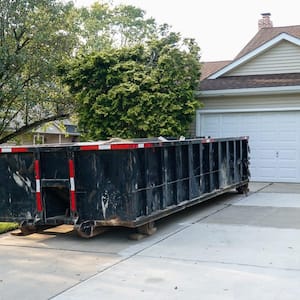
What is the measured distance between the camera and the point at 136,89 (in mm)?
14016

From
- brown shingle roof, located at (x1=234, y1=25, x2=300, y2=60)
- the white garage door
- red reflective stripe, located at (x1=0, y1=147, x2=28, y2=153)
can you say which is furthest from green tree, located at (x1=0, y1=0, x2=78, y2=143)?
brown shingle roof, located at (x1=234, y1=25, x2=300, y2=60)

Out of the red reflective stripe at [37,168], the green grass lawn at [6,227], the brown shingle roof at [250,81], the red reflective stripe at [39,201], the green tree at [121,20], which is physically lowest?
the green grass lawn at [6,227]

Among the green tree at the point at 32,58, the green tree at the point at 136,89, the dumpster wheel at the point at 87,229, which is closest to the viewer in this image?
the dumpster wheel at the point at 87,229

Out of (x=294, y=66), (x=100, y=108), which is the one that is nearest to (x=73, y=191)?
(x=100, y=108)

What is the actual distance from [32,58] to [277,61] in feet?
27.1

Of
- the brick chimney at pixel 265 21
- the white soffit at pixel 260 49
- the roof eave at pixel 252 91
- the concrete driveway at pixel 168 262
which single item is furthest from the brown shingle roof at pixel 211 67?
the concrete driveway at pixel 168 262

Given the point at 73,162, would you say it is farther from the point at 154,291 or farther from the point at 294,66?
the point at 294,66

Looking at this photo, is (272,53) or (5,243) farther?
(272,53)

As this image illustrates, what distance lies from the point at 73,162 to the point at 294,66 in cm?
1122

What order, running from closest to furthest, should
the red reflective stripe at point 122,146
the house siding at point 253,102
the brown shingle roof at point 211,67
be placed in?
the red reflective stripe at point 122,146 < the house siding at point 253,102 < the brown shingle roof at point 211,67

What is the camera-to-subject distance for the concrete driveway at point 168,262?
5168 mm

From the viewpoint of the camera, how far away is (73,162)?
742 centimetres

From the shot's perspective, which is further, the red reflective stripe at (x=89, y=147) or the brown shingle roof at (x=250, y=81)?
the brown shingle roof at (x=250, y=81)

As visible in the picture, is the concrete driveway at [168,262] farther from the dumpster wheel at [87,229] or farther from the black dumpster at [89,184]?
the black dumpster at [89,184]
